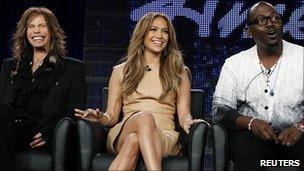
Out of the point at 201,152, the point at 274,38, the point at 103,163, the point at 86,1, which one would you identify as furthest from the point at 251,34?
the point at 86,1

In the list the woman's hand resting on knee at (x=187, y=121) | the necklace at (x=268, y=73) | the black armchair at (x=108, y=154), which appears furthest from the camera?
the necklace at (x=268, y=73)

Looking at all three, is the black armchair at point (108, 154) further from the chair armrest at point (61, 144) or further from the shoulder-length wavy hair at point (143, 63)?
the shoulder-length wavy hair at point (143, 63)

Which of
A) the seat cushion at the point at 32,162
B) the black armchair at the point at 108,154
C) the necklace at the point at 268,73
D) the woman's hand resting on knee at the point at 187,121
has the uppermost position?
the necklace at the point at 268,73

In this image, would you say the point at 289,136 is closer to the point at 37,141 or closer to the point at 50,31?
the point at 37,141

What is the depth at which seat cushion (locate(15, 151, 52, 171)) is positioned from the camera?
13.5 ft

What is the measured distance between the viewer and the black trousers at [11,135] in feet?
12.8

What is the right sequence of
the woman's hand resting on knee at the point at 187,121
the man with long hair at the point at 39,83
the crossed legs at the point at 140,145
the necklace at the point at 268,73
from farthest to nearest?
the man with long hair at the point at 39,83, the necklace at the point at 268,73, the woman's hand resting on knee at the point at 187,121, the crossed legs at the point at 140,145

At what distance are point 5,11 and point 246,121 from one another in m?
2.82

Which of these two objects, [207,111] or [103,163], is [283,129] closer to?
[103,163]

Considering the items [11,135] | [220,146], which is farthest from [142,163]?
[11,135]

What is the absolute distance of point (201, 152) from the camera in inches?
157

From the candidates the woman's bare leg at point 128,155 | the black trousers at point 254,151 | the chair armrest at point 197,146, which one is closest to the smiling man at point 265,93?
the black trousers at point 254,151

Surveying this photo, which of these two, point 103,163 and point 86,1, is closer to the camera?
point 103,163

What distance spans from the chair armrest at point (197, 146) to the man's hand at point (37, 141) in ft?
3.23
